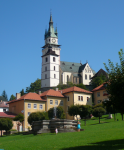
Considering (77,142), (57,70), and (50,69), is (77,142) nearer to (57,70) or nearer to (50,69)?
(50,69)

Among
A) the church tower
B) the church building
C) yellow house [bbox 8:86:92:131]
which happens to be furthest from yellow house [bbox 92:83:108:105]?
the church tower

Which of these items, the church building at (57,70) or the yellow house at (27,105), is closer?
the yellow house at (27,105)

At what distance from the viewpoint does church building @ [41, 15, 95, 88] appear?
12438 cm

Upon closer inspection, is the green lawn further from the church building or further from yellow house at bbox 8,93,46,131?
the church building

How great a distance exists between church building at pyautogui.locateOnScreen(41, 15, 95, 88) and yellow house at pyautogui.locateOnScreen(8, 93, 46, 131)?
2235 inches

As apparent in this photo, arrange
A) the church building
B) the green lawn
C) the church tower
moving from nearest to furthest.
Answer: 1. the green lawn
2. the church tower
3. the church building

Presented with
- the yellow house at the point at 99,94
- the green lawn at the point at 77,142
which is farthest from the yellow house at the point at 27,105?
the green lawn at the point at 77,142

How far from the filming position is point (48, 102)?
62812mm

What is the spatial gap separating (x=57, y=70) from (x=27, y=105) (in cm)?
6843

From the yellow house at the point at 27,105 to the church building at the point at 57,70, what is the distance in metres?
56.8

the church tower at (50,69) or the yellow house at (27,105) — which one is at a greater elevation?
the church tower at (50,69)

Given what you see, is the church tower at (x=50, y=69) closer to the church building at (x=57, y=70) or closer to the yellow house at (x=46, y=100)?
the church building at (x=57, y=70)

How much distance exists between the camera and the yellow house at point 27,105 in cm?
5844

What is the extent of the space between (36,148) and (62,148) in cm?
206
